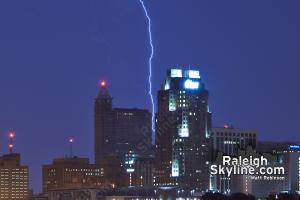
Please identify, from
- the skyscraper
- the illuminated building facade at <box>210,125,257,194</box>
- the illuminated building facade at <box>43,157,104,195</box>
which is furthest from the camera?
the illuminated building facade at <box>43,157,104,195</box>

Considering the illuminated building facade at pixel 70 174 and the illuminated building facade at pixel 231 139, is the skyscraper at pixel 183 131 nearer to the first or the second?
the illuminated building facade at pixel 231 139

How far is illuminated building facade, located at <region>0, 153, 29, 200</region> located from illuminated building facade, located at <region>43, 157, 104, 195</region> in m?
3.82

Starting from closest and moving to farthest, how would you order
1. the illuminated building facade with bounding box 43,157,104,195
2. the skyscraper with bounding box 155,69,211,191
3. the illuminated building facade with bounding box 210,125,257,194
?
the illuminated building facade with bounding box 210,125,257,194 < the skyscraper with bounding box 155,69,211,191 < the illuminated building facade with bounding box 43,157,104,195

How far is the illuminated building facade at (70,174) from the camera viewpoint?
15138 centimetres

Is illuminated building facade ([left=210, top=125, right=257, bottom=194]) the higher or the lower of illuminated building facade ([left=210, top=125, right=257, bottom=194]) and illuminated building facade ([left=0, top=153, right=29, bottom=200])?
the higher

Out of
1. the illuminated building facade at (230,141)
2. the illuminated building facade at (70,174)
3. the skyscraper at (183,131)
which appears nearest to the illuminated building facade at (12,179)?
the illuminated building facade at (70,174)

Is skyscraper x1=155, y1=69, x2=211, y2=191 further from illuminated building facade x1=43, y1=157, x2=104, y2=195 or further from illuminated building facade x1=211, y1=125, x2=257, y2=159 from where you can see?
illuminated building facade x1=43, y1=157, x2=104, y2=195

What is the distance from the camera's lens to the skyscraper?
400ft

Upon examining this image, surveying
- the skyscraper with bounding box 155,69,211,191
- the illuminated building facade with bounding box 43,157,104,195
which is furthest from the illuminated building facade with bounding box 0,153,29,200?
the skyscraper with bounding box 155,69,211,191

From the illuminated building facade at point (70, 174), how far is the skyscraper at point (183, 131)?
2537cm

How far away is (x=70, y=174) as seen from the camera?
155500mm

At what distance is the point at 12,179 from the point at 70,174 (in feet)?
35.7

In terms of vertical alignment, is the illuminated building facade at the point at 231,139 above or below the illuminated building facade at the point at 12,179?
→ above

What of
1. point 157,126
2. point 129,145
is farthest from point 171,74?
point 129,145
